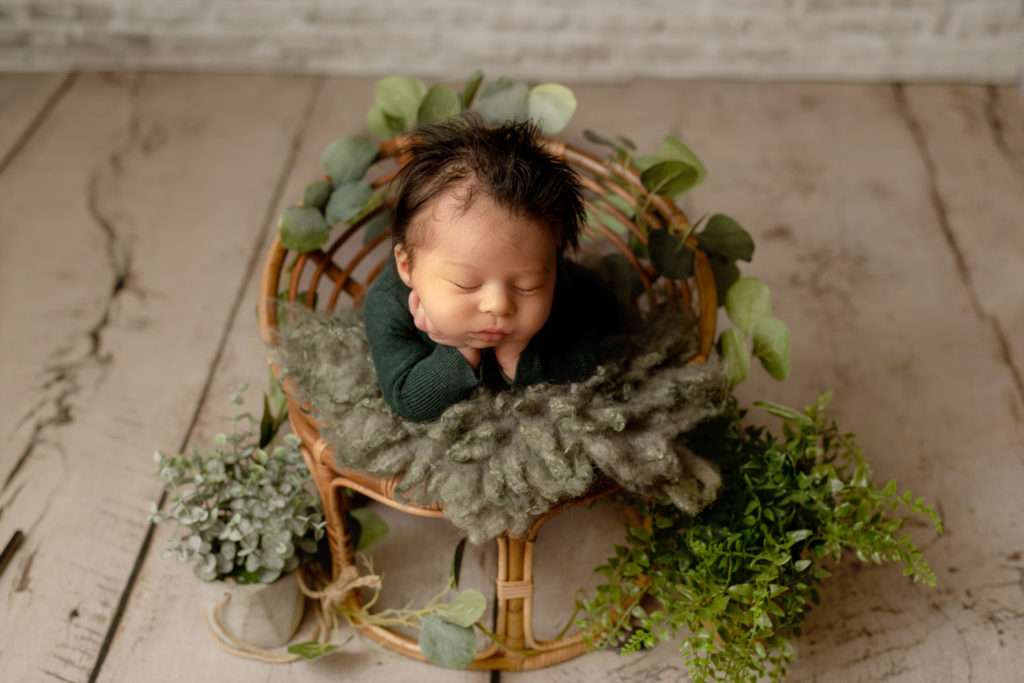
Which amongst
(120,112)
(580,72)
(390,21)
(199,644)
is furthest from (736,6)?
(199,644)

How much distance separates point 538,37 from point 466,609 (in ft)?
4.68

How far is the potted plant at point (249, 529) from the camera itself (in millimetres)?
1126

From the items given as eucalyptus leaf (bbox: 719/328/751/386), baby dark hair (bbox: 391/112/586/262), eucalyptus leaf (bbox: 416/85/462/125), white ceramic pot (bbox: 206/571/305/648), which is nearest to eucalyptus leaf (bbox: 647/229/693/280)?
eucalyptus leaf (bbox: 719/328/751/386)

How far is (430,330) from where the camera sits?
1.03m

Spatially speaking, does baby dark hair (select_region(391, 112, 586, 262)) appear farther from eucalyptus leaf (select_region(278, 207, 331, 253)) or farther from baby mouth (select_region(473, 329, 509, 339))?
eucalyptus leaf (select_region(278, 207, 331, 253))

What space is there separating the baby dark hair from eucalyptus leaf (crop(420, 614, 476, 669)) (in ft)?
1.34

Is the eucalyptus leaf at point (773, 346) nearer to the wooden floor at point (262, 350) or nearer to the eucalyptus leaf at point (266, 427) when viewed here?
the wooden floor at point (262, 350)

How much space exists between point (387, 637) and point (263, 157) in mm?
1093

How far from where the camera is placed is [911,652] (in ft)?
4.01

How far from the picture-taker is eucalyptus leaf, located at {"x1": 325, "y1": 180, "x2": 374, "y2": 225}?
1265 mm

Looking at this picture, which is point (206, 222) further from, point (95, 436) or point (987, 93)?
point (987, 93)

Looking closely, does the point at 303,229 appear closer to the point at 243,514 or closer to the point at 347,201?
the point at 347,201

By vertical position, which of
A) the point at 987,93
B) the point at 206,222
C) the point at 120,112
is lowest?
the point at 206,222

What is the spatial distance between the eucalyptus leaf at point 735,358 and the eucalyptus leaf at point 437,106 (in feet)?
1.51
